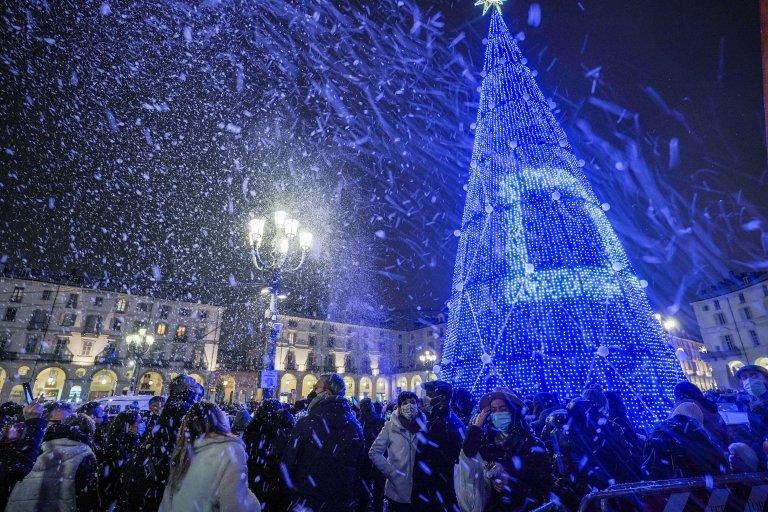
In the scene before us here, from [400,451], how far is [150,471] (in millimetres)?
2164

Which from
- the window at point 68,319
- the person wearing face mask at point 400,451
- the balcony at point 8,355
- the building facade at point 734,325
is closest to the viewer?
the person wearing face mask at point 400,451

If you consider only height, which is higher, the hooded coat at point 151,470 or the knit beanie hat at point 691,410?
the knit beanie hat at point 691,410

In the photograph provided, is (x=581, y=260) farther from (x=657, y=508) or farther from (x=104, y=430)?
(x=104, y=430)

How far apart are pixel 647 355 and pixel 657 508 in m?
7.20

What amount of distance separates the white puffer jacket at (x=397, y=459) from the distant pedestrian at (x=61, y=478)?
256 centimetres

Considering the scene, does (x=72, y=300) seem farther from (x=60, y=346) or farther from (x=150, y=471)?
(x=150, y=471)

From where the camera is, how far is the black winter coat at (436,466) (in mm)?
3436

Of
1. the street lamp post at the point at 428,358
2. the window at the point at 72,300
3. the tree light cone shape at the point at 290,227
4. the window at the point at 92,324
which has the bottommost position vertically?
the street lamp post at the point at 428,358

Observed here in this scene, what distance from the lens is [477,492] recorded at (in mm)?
2629

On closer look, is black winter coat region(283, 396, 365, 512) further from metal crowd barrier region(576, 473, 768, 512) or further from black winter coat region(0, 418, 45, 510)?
black winter coat region(0, 418, 45, 510)

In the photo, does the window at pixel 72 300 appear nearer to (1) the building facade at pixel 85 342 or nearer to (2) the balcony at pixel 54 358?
(1) the building facade at pixel 85 342

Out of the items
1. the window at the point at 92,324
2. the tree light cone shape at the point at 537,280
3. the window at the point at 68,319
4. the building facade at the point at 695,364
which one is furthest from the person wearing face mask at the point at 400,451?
the building facade at the point at 695,364

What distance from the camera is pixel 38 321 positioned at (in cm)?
3634

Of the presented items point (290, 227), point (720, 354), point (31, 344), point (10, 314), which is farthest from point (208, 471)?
point (720, 354)
